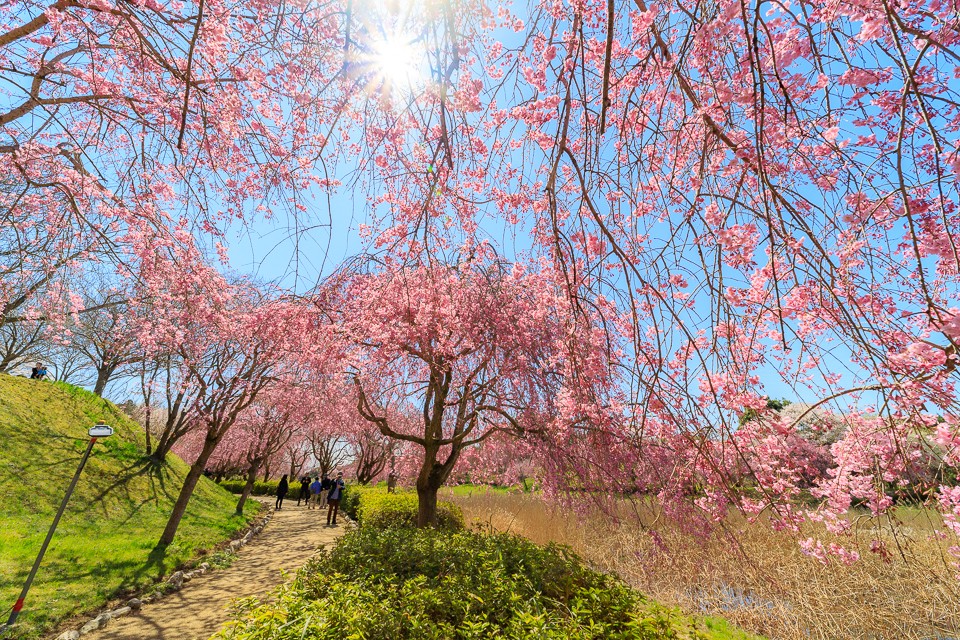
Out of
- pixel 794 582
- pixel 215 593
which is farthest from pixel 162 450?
pixel 794 582

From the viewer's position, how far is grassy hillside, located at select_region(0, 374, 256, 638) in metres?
5.42

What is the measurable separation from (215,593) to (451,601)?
16.5 ft

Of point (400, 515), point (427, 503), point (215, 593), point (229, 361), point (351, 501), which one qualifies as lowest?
point (215, 593)

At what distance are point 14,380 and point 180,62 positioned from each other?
13.2 metres

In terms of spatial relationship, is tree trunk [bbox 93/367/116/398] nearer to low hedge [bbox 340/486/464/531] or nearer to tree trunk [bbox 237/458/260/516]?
tree trunk [bbox 237/458/260/516]

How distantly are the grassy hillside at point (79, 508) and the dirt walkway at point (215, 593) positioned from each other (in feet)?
1.93

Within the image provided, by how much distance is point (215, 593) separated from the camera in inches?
244

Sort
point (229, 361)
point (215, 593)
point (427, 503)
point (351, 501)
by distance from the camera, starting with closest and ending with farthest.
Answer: point (215, 593), point (427, 503), point (229, 361), point (351, 501)

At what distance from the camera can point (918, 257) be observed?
129 centimetres

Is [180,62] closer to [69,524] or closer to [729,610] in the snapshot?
[69,524]

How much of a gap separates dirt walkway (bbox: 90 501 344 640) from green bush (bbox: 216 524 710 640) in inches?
24.8

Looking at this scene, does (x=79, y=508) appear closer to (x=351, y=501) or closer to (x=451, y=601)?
(x=451, y=601)

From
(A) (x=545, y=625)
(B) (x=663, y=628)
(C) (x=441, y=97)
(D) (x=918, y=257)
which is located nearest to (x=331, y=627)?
(A) (x=545, y=625)

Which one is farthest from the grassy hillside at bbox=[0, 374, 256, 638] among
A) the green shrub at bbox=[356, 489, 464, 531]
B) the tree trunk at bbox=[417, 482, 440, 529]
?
the tree trunk at bbox=[417, 482, 440, 529]
